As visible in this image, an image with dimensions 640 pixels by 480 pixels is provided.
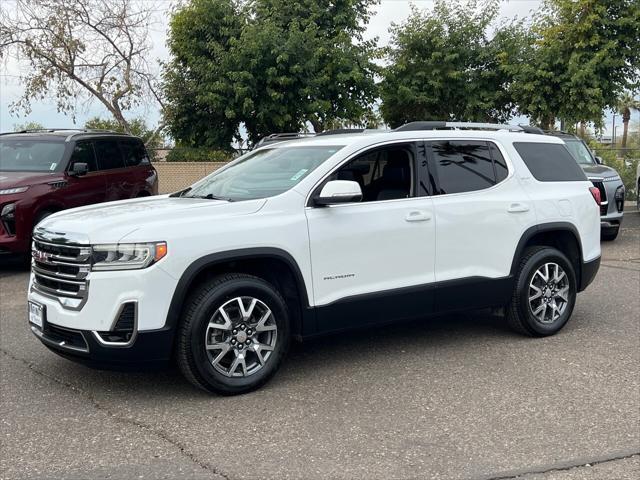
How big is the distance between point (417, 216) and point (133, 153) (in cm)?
814

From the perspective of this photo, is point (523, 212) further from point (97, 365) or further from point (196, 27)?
point (196, 27)

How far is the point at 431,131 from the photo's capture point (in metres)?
5.79

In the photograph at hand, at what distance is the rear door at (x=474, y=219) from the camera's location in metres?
5.55

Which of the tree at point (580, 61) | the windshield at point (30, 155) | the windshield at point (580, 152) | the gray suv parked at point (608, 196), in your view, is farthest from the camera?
the tree at point (580, 61)

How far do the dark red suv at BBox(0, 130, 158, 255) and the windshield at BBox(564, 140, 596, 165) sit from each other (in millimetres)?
7785

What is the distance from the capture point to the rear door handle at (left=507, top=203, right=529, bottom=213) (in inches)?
232

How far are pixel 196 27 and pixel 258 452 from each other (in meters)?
21.1

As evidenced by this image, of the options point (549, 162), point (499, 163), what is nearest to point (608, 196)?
point (549, 162)

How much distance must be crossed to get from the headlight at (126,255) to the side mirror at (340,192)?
1209mm

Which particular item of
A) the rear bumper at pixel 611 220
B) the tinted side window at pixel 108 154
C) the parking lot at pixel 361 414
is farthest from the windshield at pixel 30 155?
the rear bumper at pixel 611 220

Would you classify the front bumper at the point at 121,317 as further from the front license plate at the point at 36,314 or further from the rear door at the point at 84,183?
the rear door at the point at 84,183

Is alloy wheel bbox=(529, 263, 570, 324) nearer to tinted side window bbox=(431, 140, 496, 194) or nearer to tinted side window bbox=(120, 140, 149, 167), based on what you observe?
tinted side window bbox=(431, 140, 496, 194)

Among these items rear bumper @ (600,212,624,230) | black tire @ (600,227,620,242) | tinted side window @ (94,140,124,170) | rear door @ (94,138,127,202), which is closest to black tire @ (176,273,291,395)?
rear door @ (94,138,127,202)

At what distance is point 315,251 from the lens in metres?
4.89
